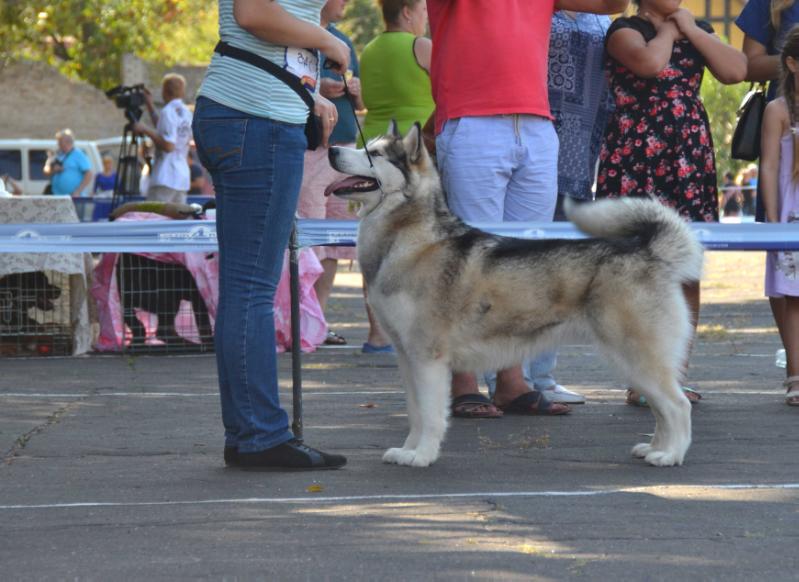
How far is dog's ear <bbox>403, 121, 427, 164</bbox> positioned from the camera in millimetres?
5430

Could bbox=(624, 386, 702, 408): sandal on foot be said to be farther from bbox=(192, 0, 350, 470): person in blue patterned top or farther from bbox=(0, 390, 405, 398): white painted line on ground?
bbox=(192, 0, 350, 470): person in blue patterned top

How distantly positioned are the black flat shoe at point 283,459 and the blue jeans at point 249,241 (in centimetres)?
3

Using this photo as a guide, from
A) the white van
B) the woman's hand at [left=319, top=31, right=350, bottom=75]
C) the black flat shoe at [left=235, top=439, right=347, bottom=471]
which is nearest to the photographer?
the woman's hand at [left=319, top=31, right=350, bottom=75]

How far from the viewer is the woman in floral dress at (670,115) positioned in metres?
6.88

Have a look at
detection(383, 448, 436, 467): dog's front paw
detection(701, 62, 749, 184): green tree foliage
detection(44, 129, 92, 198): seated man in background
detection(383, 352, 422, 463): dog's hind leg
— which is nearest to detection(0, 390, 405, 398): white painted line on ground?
detection(383, 352, 422, 463): dog's hind leg

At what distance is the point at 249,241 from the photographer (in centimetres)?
504

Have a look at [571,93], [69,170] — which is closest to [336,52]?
[571,93]

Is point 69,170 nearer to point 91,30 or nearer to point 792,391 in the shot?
point 792,391

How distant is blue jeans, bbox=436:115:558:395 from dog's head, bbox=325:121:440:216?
0.86 meters

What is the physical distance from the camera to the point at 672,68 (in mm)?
6914

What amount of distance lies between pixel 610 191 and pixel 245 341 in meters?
2.68

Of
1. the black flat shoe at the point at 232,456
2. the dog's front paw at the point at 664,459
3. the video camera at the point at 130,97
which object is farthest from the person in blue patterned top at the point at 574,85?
the video camera at the point at 130,97

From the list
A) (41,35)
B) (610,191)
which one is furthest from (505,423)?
(41,35)

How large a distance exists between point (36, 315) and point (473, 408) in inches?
155
